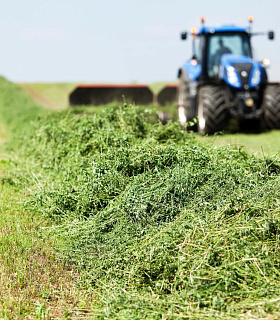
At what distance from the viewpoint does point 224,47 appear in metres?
11.4

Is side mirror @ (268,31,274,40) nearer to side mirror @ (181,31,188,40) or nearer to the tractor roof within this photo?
the tractor roof

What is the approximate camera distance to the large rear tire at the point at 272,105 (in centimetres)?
1080

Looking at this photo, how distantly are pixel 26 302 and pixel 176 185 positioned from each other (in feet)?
4.76

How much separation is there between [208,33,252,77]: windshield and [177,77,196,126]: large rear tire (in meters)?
0.83

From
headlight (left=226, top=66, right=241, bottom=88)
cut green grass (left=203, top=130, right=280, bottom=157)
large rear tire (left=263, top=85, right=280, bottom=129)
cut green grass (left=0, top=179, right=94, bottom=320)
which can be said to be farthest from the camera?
large rear tire (left=263, top=85, right=280, bottom=129)

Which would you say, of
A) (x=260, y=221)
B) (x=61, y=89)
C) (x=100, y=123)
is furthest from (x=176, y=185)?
(x=61, y=89)

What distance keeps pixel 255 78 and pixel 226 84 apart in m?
0.62

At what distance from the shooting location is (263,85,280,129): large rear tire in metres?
10.8

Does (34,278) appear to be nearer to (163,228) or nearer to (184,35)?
(163,228)

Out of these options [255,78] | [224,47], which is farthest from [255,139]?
[224,47]

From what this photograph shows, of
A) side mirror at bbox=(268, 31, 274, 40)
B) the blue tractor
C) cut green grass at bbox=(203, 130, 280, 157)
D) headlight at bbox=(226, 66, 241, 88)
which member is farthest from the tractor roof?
cut green grass at bbox=(203, 130, 280, 157)

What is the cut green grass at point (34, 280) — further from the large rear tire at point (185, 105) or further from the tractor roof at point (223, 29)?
the tractor roof at point (223, 29)

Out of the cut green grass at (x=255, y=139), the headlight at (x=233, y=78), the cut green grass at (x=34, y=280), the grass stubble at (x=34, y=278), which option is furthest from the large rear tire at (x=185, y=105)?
the cut green grass at (x=34, y=280)

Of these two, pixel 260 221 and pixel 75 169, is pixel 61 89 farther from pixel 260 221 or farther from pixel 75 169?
pixel 260 221
